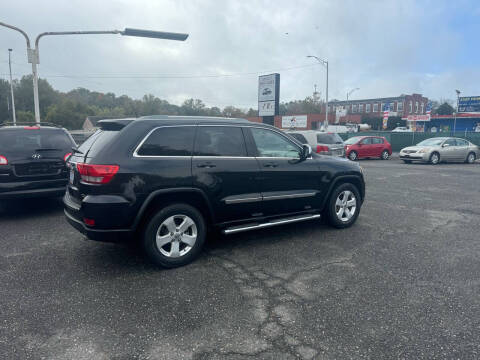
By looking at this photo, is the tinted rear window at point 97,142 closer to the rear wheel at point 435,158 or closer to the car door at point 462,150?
the rear wheel at point 435,158

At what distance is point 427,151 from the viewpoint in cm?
1839

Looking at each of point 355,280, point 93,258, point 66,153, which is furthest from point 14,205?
point 355,280

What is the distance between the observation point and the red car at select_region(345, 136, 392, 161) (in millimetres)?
20431

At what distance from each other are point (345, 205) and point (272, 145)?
1.81 metres

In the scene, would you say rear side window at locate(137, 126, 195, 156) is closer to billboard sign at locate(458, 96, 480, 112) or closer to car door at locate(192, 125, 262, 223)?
car door at locate(192, 125, 262, 223)

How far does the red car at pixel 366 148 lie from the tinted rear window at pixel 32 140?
1658 centimetres

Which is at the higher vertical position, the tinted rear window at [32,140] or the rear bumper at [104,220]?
the tinted rear window at [32,140]

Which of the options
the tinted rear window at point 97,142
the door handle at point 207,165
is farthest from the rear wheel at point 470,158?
the tinted rear window at point 97,142

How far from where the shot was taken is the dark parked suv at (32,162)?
6000 mm

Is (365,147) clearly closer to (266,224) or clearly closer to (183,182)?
(266,224)

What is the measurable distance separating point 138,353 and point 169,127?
8.36ft

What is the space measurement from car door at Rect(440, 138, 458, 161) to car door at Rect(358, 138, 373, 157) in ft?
12.8

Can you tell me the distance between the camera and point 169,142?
4180 millimetres

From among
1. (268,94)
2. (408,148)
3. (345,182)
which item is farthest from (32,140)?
(268,94)
